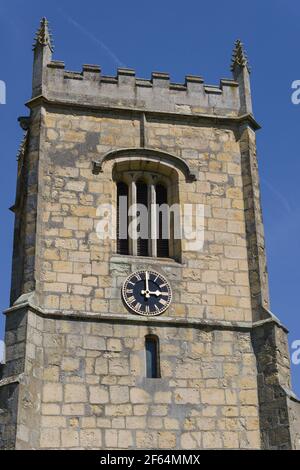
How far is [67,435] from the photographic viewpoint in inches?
822

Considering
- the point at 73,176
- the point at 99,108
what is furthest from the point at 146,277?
the point at 99,108

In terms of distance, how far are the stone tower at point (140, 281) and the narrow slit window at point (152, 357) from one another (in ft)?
0.11

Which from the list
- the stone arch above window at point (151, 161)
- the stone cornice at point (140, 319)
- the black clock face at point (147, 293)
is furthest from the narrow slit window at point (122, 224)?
the stone cornice at point (140, 319)

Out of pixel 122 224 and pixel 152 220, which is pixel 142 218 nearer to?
pixel 152 220

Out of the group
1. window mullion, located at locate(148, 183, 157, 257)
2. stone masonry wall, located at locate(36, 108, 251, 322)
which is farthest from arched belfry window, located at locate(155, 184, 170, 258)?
stone masonry wall, located at locate(36, 108, 251, 322)

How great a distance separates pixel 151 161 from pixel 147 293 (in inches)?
139

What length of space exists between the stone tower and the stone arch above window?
34 millimetres

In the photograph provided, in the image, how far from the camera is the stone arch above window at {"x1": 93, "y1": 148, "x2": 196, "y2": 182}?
2462 centimetres

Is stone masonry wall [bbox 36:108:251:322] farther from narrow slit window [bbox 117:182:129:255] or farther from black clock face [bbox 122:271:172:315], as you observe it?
narrow slit window [bbox 117:182:129:255]

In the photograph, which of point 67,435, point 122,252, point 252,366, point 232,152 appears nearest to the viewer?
point 67,435

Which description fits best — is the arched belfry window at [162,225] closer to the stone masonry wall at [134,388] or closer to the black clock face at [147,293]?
the black clock face at [147,293]

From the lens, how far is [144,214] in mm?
24438
